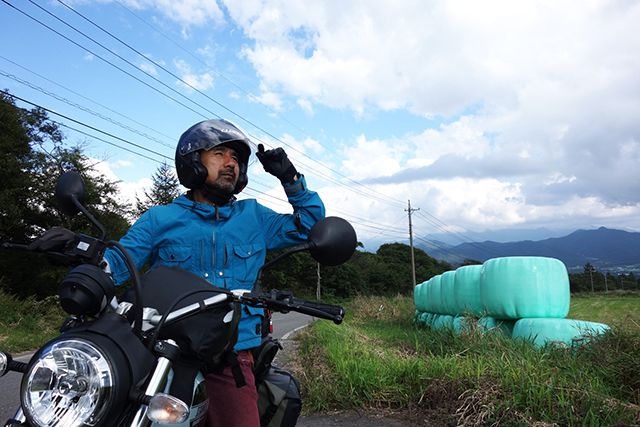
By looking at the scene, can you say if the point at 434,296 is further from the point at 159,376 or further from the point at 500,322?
the point at 159,376

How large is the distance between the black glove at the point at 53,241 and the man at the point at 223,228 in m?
0.31

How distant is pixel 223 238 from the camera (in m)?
1.94

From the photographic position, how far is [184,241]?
192 centimetres

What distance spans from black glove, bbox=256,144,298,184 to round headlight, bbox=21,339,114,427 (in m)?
1.02

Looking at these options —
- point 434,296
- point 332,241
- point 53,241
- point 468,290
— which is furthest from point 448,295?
point 53,241

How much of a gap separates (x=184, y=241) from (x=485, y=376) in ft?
10.3

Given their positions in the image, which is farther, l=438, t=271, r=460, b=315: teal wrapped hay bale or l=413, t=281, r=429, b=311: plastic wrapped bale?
l=413, t=281, r=429, b=311: plastic wrapped bale

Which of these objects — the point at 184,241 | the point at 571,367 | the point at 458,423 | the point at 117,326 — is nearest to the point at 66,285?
the point at 117,326

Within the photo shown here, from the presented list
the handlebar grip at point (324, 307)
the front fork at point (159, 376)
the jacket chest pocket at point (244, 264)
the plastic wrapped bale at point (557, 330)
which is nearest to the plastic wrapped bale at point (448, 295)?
the plastic wrapped bale at point (557, 330)

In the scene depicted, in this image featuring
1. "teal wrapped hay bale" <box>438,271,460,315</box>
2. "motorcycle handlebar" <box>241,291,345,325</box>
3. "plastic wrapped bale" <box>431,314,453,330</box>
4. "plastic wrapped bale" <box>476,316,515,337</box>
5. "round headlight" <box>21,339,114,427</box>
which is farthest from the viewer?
"plastic wrapped bale" <box>431,314,453,330</box>

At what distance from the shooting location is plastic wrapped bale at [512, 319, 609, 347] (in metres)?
5.09

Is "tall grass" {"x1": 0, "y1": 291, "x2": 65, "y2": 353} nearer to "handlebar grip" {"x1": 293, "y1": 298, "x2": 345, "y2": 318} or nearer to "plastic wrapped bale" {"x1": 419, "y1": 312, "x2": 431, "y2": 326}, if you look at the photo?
"handlebar grip" {"x1": 293, "y1": 298, "x2": 345, "y2": 318}

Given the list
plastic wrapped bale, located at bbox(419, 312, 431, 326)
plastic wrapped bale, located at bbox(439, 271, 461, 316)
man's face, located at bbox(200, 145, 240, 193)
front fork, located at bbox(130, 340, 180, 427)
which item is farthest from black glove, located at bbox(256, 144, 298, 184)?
plastic wrapped bale, located at bbox(419, 312, 431, 326)

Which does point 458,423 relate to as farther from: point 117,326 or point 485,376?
point 117,326
